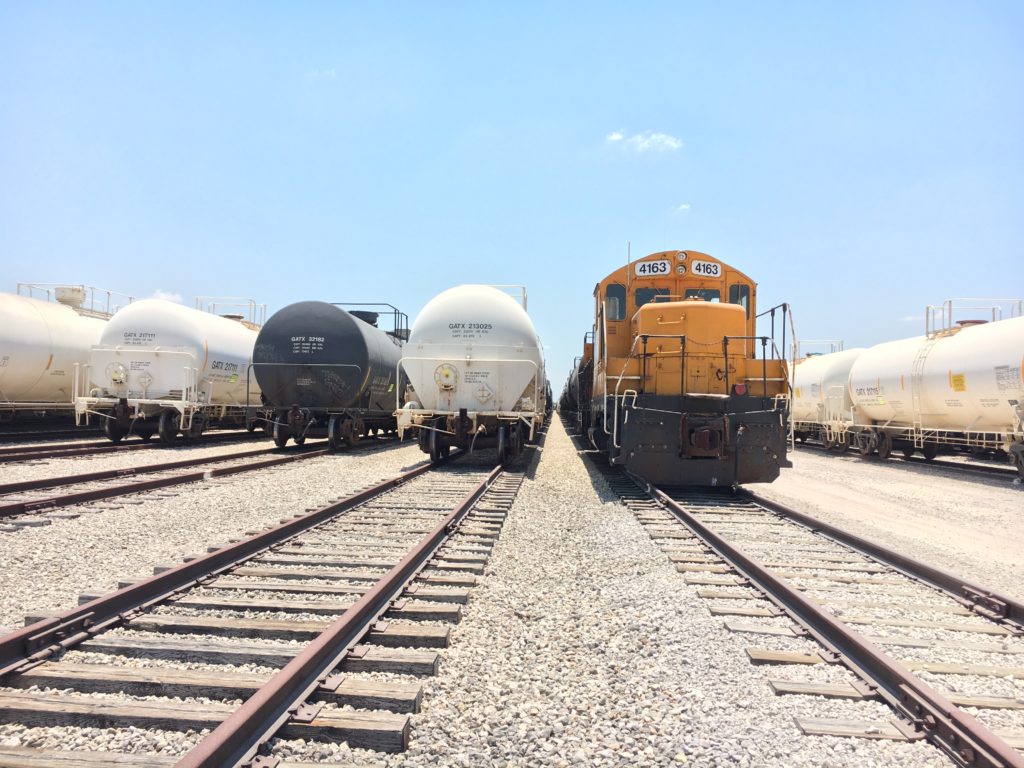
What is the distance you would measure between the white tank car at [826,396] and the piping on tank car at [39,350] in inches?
794

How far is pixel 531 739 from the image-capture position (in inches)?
106

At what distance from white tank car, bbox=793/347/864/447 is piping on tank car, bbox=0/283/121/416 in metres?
20.2

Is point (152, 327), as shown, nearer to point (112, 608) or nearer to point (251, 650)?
point (112, 608)

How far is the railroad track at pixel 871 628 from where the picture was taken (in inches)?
108

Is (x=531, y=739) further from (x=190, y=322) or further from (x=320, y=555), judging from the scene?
(x=190, y=322)

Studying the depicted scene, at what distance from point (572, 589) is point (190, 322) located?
14.0 metres

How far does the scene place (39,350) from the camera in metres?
15.7

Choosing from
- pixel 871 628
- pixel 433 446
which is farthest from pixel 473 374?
pixel 871 628

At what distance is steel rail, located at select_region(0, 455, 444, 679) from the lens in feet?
10.2

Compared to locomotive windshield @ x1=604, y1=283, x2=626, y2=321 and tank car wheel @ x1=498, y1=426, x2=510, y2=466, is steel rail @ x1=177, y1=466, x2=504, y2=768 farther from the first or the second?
locomotive windshield @ x1=604, y1=283, x2=626, y2=321

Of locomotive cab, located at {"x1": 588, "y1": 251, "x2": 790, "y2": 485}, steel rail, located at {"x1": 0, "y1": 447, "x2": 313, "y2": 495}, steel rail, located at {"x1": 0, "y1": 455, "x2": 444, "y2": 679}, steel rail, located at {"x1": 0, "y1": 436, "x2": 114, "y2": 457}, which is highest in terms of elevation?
locomotive cab, located at {"x1": 588, "y1": 251, "x2": 790, "y2": 485}

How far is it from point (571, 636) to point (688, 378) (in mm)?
6217

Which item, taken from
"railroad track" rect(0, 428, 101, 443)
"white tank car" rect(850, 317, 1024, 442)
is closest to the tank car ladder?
"white tank car" rect(850, 317, 1024, 442)

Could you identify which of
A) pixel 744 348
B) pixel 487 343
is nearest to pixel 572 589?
pixel 744 348
